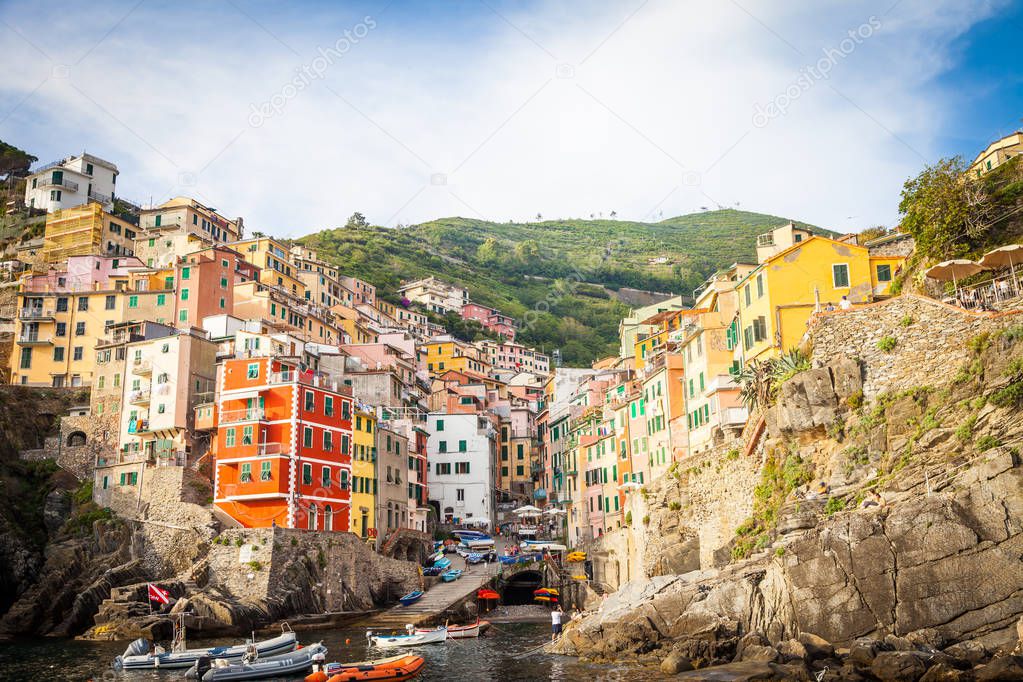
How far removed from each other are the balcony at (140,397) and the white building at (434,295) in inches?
3806

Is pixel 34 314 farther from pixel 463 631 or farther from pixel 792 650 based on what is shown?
pixel 792 650

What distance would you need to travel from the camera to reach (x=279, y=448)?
64.2 m

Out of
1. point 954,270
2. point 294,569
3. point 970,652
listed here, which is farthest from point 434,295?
point 970,652

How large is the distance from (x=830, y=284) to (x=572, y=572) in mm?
33826

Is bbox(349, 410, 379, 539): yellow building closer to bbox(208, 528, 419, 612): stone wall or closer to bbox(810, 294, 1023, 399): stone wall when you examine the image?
bbox(208, 528, 419, 612): stone wall

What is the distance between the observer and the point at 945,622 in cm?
3275

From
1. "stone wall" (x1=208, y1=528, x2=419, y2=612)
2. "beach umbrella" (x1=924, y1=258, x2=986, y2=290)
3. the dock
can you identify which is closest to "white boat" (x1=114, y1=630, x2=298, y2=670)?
"stone wall" (x1=208, y1=528, x2=419, y2=612)

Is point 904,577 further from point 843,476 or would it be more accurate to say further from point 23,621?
point 23,621

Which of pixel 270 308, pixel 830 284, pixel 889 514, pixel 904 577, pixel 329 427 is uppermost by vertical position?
pixel 270 308

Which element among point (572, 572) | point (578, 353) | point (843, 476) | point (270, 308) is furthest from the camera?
point (578, 353)

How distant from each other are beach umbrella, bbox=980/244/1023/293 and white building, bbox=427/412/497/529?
205ft

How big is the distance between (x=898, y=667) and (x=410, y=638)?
2878cm

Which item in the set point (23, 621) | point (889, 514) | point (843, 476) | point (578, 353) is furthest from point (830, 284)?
point (578, 353)

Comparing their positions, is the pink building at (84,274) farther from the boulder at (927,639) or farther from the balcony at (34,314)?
the boulder at (927,639)
